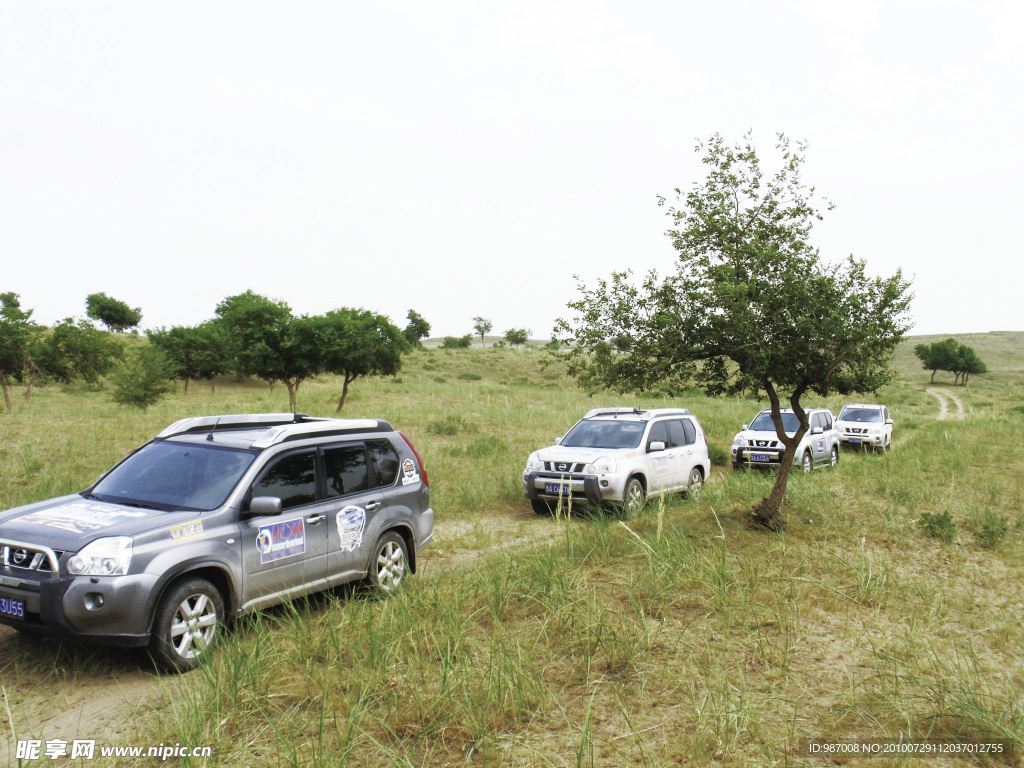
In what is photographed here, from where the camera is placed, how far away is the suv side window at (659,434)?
11.8m

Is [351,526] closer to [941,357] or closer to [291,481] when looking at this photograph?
[291,481]

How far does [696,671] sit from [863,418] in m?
21.2

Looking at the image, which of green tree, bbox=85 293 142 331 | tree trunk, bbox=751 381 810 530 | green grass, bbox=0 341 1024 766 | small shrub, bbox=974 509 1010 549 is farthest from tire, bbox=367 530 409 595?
green tree, bbox=85 293 142 331

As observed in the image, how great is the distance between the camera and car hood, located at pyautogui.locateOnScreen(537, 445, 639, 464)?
10.8 m

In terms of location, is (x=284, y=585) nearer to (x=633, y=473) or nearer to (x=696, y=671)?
(x=696, y=671)

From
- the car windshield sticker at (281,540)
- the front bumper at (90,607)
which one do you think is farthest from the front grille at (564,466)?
the front bumper at (90,607)

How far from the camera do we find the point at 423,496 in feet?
24.5

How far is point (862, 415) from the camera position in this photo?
23.0 m

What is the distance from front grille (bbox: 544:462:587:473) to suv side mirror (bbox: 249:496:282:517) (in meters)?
5.99

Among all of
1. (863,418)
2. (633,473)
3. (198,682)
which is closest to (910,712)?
(198,682)

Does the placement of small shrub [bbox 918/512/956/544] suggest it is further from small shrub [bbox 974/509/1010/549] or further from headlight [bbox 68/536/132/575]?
headlight [bbox 68/536/132/575]

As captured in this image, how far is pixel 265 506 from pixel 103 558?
113 centimetres

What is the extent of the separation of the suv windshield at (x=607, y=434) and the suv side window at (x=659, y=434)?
159 mm

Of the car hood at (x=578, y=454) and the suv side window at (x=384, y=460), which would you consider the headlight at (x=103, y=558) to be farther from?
the car hood at (x=578, y=454)
